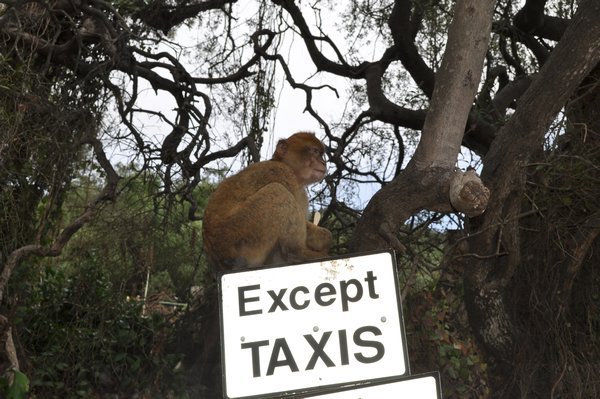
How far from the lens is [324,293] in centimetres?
296

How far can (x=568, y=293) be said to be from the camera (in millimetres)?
6789

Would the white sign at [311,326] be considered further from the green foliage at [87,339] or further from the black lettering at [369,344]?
the green foliage at [87,339]

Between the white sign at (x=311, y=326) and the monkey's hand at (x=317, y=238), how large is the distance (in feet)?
10.4

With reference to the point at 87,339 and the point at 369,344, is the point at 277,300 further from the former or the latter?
the point at 87,339

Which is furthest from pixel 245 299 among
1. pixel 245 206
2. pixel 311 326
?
pixel 245 206

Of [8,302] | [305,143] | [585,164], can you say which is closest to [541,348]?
[585,164]

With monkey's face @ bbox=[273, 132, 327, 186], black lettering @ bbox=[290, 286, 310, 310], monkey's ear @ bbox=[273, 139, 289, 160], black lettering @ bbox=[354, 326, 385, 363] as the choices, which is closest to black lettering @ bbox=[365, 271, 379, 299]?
black lettering @ bbox=[354, 326, 385, 363]

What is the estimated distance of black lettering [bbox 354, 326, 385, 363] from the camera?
9.26 ft

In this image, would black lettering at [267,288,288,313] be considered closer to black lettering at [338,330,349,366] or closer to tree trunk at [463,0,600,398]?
black lettering at [338,330,349,366]

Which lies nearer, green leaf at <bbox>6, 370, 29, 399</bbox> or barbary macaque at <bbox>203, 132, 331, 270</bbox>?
green leaf at <bbox>6, 370, 29, 399</bbox>

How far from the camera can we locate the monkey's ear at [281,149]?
23.0 ft

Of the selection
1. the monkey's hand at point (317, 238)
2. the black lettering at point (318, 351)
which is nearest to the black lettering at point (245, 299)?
the black lettering at point (318, 351)

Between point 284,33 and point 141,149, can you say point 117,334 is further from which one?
point 284,33

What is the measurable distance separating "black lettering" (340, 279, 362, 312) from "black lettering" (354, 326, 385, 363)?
0.32 feet
